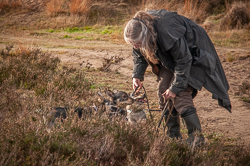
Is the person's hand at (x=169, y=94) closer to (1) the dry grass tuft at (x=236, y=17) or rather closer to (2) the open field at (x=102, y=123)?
(2) the open field at (x=102, y=123)

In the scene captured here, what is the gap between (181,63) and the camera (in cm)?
287

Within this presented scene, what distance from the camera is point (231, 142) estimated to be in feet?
12.7

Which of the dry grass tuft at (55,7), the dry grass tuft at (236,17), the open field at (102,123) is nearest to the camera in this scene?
the open field at (102,123)

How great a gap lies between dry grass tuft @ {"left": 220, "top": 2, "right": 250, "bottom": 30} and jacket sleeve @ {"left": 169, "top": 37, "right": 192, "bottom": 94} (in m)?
9.75

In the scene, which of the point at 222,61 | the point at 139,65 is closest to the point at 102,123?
the point at 139,65

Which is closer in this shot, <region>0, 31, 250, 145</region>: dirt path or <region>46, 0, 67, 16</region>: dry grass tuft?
<region>0, 31, 250, 145</region>: dirt path

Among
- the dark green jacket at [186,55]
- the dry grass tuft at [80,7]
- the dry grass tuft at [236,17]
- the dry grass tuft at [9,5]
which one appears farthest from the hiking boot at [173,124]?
the dry grass tuft at [9,5]

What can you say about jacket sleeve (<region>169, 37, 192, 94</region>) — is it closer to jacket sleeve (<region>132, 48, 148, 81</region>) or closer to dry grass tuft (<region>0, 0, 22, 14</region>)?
jacket sleeve (<region>132, 48, 148, 81</region>)

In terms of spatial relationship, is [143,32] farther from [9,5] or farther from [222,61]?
[9,5]

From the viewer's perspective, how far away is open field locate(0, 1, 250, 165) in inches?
97.8

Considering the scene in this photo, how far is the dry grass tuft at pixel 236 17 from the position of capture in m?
11.8

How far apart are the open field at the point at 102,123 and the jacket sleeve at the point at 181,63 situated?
0.55 metres

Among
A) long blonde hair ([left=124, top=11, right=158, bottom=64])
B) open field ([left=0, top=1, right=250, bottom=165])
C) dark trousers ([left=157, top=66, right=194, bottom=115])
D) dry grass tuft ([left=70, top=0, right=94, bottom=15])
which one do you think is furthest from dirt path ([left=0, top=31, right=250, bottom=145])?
dry grass tuft ([left=70, top=0, right=94, bottom=15])

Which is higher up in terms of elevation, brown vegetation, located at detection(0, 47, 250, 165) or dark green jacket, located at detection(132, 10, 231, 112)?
dark green jacket, located at detection(132, 10, 231, 112)
